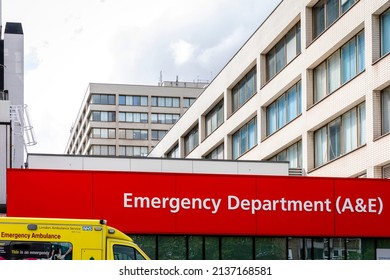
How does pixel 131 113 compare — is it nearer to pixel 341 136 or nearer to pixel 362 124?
pixel 341 136

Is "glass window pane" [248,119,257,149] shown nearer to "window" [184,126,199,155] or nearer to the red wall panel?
"window" [184,126,199,155]

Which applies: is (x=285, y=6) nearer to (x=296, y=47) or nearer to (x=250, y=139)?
(x=296, y=47)

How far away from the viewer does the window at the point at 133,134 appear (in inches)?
4793

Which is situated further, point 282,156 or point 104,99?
point 104,99

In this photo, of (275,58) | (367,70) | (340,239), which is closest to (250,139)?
(275,58)

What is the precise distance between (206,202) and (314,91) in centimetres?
1875

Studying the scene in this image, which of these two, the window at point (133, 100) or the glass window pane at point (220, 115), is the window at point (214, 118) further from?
the window at point (133, 100)

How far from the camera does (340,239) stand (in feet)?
81.1

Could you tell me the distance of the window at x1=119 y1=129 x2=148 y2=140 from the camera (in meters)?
122

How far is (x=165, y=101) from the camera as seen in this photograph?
121 metres

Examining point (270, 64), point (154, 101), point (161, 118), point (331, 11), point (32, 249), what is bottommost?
point (32, 249)

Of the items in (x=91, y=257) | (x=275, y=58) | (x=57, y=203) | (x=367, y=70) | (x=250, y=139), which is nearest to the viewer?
(x=91, y=257)

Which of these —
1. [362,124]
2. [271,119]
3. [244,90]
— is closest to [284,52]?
[271,119]

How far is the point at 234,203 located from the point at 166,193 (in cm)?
204
